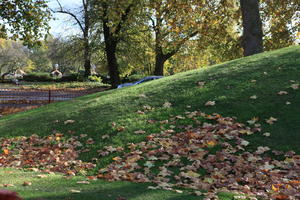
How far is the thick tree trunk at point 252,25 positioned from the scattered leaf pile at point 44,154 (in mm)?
11073

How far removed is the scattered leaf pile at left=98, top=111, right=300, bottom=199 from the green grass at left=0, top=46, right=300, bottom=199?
416mm

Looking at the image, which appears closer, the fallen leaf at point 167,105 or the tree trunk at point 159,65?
the fallen leaf at point 167,105

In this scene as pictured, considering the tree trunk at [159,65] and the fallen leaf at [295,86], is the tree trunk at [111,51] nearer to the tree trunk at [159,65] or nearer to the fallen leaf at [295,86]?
the tree trunk at [159,65]

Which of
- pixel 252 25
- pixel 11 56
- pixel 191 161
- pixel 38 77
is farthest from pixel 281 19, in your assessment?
pixel 11 56

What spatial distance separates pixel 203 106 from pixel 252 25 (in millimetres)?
8412

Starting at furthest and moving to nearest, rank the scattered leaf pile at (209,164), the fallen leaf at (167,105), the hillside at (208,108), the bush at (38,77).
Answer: the bush at (38,77)
the fallen leaf at (167,105)
the hillside at (208,108)
the scattered leaf pile at (209,164)

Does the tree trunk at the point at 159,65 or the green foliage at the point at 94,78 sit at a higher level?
the tree trunk at the point at 159,65

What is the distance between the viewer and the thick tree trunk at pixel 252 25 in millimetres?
15883

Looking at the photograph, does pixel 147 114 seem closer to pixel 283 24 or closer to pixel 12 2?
pixel 12 2

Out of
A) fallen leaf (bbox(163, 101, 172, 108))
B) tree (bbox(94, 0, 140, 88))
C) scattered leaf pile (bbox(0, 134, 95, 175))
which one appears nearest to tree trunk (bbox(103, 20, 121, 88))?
tree (bbox(94, 0, 140, 88))

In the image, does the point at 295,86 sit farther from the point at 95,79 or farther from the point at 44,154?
the point at 95,79

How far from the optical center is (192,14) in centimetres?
1962

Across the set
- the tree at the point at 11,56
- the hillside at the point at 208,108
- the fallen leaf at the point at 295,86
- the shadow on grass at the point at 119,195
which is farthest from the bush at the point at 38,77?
the shadow on grass at the point at 119,195

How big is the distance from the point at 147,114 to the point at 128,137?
5.47 feet
